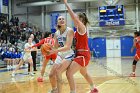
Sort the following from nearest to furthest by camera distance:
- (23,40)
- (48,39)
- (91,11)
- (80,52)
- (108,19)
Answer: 1. (80,52)
2. (48,39)
3. (23,40)
4. (108,19)
5. (91,11)

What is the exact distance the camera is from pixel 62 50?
5.39 meters

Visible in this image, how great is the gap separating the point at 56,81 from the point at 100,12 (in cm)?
2561

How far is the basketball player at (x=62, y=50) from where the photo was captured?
5492 mm

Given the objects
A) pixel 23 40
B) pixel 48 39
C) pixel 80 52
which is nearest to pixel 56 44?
pixel 80 52

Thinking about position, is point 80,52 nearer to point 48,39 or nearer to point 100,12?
point 48,39

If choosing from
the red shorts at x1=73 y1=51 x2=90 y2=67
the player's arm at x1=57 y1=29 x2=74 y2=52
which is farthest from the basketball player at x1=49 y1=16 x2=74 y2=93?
the red shorts at x1=73 y1=51 x2=90 y2=67

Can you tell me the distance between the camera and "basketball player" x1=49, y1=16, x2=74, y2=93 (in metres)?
5.49

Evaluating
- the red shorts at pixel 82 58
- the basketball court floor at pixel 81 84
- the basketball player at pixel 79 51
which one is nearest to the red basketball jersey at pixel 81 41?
the basketball player at pixel 79 51

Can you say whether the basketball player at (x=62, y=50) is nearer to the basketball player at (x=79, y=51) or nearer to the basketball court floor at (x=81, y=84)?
the basketball player at (x=79, y=51)

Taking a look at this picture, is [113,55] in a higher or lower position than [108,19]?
lower

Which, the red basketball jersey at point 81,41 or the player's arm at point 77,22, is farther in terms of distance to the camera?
the red basketball jersey at point 81,41

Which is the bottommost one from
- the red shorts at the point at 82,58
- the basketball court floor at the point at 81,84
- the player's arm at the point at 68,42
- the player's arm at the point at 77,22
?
the basketball court floor at the point at 81,84

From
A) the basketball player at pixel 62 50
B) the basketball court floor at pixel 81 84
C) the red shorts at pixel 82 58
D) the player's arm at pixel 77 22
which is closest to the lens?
the player's arm at pixel 77 22

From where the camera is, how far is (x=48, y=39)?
9.98 metres
